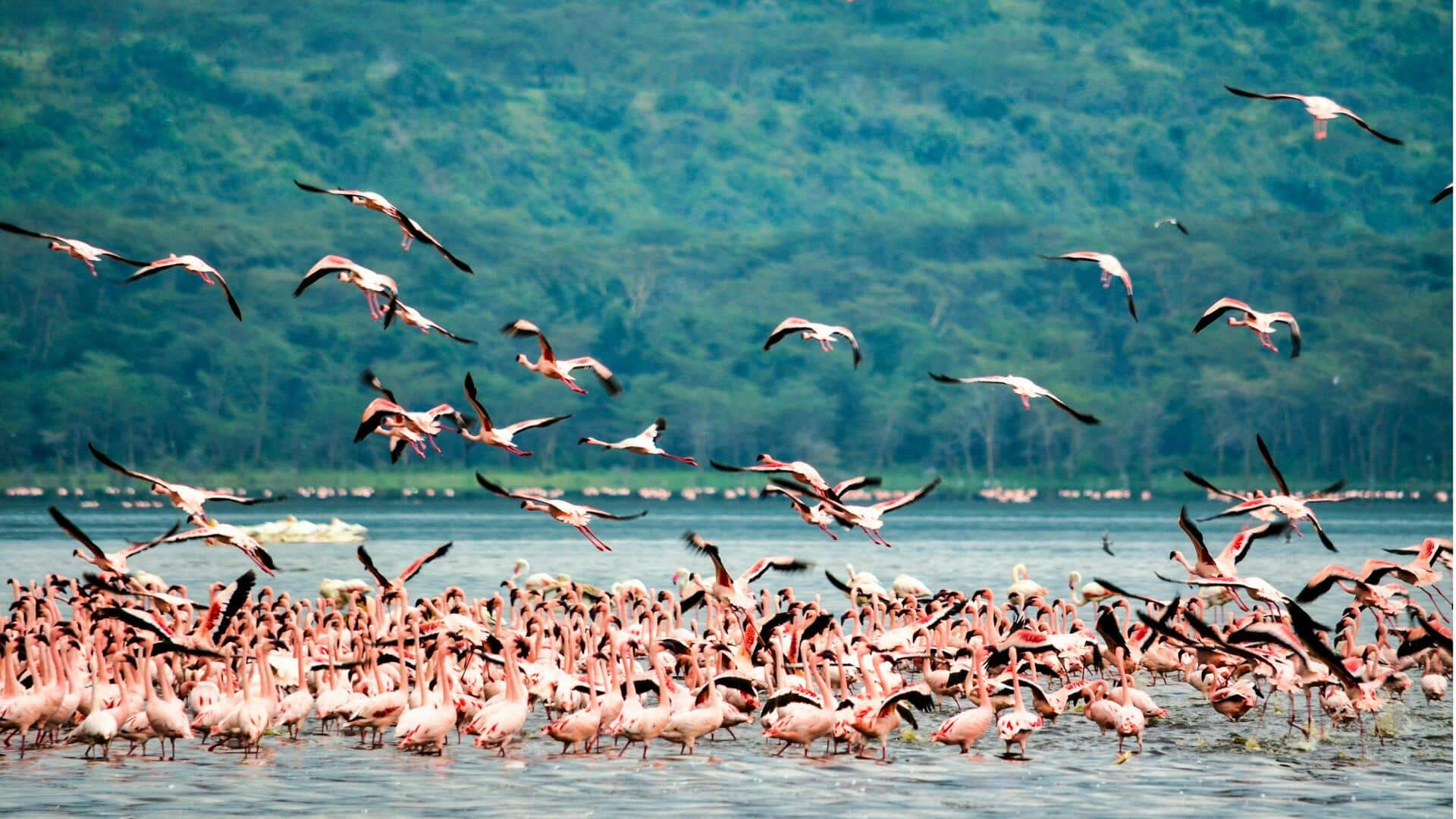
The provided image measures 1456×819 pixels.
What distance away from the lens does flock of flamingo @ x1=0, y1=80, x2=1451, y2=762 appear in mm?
16594

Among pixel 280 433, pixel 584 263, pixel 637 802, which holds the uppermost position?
pixel 584 263

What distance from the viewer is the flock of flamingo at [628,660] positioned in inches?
653

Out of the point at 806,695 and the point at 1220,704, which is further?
the point at 1220,704

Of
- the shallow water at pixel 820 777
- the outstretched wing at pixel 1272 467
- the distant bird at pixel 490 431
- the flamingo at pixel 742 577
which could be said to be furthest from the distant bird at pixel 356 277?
the outstretched wing at pixel 1272 467

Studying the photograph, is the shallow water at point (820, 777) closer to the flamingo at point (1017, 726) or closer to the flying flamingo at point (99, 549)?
the flamingo at point (1017, 726)

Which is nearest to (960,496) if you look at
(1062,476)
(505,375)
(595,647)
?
(1062,476)

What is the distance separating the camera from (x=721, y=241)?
158 metres

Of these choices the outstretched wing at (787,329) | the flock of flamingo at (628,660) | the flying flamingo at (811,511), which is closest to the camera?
the flock of flamingo at (628,660)

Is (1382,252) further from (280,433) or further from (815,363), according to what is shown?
(280,433)

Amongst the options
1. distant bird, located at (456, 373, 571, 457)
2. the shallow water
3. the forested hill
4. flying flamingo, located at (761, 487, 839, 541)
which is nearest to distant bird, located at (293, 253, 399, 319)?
distant bird, located at (456, 373, 571, 457)

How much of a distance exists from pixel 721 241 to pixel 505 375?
3504 cm

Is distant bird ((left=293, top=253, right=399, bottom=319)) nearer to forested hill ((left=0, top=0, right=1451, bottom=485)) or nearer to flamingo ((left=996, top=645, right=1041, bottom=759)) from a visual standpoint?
flamingo ((left=996, top=645, right=1041, bottom=759))

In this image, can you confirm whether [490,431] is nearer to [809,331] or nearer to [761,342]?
[809,331]

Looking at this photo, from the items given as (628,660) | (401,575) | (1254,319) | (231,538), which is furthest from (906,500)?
(401,575)
